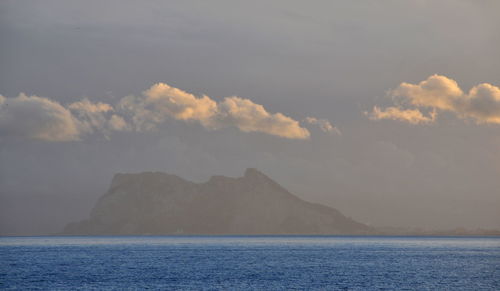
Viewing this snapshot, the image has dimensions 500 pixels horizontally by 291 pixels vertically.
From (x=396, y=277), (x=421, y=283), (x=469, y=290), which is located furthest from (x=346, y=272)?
(x=469, y=290)

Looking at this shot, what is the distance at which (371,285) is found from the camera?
110 metres

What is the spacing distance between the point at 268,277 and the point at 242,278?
6345 millimetres

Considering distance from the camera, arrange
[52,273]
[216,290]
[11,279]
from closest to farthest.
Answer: [216,290] < [11,279] < [52,273]

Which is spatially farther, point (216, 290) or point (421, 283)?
point (421, 283)

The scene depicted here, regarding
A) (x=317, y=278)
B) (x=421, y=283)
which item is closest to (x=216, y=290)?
(x=317, y=278)

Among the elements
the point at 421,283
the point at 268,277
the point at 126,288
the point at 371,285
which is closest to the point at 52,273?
the point at 126,288

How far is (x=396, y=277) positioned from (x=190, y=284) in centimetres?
4476

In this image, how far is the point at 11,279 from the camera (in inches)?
4823

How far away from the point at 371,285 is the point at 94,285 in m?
51.8

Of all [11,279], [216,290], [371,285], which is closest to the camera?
[216,290]

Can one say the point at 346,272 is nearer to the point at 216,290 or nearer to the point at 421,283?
the point at 421,283

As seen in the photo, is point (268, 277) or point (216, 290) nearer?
point (216, 290)

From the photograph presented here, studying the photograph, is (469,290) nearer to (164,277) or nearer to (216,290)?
(216,290)

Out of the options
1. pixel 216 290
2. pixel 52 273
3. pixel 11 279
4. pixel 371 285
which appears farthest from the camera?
pixel 52 273
